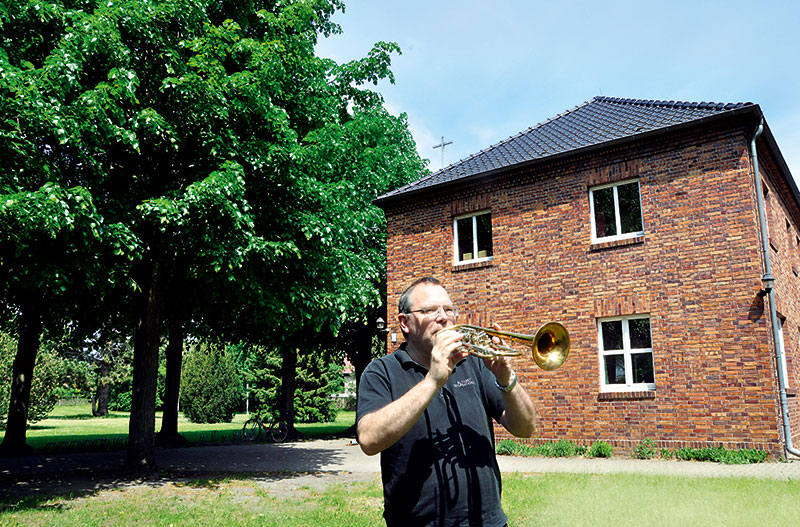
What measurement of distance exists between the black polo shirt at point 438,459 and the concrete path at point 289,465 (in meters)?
8.98

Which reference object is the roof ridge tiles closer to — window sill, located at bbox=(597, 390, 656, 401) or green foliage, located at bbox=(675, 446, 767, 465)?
window sill, located at bbox=(597, 390, 656, 401)

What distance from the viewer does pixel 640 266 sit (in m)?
13.7

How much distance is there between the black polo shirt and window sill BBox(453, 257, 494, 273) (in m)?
13.3

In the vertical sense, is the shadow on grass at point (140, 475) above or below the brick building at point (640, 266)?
below

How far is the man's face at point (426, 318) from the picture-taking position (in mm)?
2818

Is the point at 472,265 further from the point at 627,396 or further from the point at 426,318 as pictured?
the point at 426,318

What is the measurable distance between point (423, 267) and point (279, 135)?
735cm

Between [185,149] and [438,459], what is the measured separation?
31.0 feet

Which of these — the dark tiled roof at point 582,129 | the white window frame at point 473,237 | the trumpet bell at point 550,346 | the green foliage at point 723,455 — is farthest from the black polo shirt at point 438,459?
the white window frame at point 473,237

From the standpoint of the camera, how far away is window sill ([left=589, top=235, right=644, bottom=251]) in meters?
13.7

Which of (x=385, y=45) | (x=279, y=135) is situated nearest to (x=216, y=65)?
(x=279, y=135)

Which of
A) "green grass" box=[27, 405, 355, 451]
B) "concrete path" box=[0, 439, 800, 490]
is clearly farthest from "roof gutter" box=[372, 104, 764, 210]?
"green grass" box=[27, 405, 355, 451]

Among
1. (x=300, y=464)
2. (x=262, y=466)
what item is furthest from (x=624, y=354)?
(x=262, y=466)

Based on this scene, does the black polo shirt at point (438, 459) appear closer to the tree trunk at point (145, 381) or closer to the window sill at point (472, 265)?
the tree trunk at point (145, 381)
